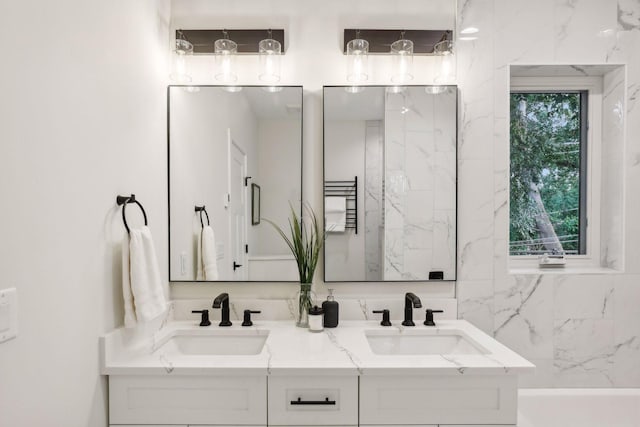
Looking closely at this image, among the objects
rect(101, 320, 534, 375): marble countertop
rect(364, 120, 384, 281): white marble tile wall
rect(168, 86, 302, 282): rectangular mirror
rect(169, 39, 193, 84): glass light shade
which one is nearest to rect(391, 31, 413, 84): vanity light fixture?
rect(364, 120, 384, 281): white marble tile wall

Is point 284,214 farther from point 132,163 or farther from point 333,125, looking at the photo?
point 132,163

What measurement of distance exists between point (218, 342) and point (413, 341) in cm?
86

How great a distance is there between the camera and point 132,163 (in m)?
1.53

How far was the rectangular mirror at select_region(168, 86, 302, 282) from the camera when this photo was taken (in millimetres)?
1882

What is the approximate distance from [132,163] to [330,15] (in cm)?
116

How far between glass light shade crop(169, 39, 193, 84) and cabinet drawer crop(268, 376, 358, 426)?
55.7 inches

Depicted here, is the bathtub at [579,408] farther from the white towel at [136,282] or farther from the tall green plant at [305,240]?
the white towel at [136,282]

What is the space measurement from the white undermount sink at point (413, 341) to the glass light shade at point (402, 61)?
1.17 m

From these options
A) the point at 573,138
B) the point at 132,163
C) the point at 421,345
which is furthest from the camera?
the point at 573,138

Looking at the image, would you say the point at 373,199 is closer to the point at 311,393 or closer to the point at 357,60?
the point at 357,60

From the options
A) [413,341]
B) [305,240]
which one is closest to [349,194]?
[305,240]

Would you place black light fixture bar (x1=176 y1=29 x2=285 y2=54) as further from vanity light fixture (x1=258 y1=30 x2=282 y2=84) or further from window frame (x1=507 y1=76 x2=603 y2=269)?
window frame (x1=507 y1=76 x2=603 y2=269)

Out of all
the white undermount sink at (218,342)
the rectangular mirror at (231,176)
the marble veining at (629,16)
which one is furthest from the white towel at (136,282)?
the marble veining at (629,16)

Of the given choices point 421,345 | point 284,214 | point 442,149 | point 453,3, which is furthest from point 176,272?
point 453,3
